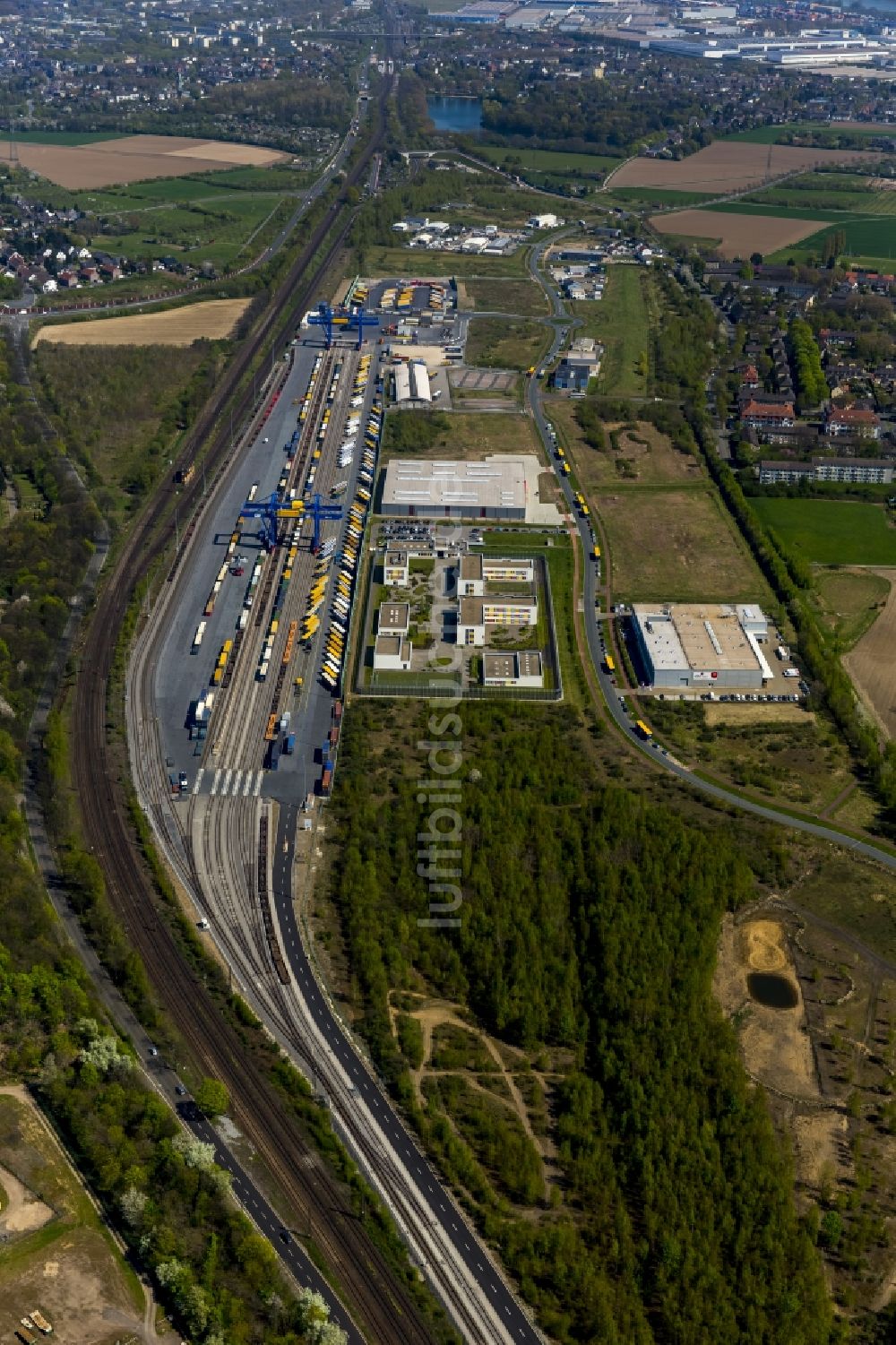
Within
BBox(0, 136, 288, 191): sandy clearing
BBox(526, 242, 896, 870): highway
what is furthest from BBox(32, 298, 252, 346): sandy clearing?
BBox(0, 136, 288, 191): sandy clearing

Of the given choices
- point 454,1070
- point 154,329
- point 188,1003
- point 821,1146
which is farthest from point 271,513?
point 821,1146

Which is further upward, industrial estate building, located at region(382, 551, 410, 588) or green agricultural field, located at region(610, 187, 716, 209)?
green agricultural field, located at region(610, 187, 716, 209)

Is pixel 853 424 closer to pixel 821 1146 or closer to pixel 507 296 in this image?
pixel 507 296

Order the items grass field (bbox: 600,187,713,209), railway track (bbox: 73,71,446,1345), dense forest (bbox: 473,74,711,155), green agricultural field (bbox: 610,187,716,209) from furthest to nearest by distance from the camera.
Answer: dense forest (bbox: 473,74,711,155)
grass field (bbox: 600,187,713,209)
green agricultural field (bbox: 610,187,716,209)
railway track (bbox: 73,71,446,1345)

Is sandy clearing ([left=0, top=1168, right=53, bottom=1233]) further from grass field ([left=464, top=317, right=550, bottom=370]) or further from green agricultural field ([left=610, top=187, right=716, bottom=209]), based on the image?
green agricultural field ([left=610, top=187, right=716, bottom=209])

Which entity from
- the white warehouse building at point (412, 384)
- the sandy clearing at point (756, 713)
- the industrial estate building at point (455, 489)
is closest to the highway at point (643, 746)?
the industrial estate building at point (455, 489)

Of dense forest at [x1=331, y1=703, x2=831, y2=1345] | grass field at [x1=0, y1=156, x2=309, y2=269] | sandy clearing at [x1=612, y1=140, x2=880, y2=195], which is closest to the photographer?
dense forest at [x1=331, y1=703, x2=831, y2=1345]

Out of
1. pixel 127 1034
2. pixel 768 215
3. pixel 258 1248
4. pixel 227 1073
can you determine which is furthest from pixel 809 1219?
pixel 768 215
